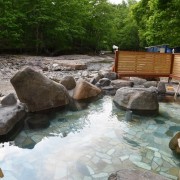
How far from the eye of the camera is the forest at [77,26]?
17.0m

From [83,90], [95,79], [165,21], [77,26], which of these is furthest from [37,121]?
[77,26]

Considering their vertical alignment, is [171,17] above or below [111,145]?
above

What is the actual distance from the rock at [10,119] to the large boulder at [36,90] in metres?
0.39

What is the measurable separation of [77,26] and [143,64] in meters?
19.9

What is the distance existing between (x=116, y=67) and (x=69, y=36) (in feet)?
63.6

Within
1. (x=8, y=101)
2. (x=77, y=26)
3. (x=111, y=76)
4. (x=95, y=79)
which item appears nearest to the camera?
(x=8, y=101)

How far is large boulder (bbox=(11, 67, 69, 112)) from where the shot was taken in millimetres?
7004

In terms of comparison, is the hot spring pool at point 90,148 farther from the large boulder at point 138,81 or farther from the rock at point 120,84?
the large boulder at point 138,81

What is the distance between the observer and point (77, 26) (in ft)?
100

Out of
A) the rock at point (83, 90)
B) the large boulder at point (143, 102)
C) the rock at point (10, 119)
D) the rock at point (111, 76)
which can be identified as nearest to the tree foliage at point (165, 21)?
the rock at point (111, 76)

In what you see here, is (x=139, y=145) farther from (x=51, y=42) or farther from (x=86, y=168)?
(x=51, y=42)

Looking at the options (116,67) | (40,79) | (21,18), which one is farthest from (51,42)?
(40,79)

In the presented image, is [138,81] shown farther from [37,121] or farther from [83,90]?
[37,121]

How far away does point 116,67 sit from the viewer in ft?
38.9
